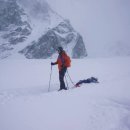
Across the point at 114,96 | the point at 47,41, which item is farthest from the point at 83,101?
the point at 47,41

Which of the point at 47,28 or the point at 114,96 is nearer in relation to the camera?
the point at 114,96

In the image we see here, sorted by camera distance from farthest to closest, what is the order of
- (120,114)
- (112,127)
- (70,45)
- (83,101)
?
(70,45) → (83,101) → (120,114) → (112,127)

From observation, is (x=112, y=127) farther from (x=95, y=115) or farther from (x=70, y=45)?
(x=70, y=45)

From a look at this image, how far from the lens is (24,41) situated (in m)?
189

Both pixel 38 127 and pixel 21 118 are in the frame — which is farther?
pixel 21 118

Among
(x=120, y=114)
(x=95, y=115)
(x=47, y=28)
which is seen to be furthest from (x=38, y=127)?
(x=47, y=28)

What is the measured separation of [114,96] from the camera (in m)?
7.64

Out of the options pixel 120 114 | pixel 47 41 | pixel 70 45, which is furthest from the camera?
pixel 70 45

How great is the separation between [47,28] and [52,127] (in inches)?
7556

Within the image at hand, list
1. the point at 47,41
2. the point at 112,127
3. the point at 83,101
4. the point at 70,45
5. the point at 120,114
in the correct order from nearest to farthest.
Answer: the point at 112,127, the point at 120,114, the point at 83,101, the point at 47,41, the point at 70,45

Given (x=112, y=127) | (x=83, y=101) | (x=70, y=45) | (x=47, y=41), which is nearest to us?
(x=112, y=127)

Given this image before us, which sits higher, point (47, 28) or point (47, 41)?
point (47, 28)

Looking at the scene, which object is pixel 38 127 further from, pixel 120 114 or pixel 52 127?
pixel 120 114

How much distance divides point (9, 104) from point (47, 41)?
583ft
